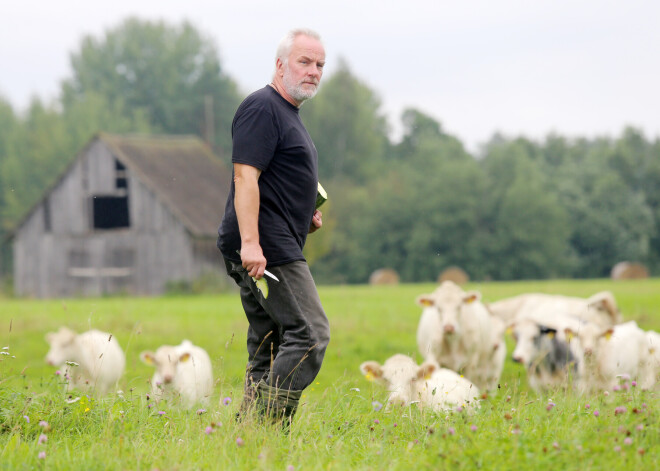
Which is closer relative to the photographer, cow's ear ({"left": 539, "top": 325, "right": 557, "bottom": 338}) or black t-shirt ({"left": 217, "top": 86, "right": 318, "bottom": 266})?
black t-shirt ({"left": 217, "top": 86, "right": 318, "bottom": 266})

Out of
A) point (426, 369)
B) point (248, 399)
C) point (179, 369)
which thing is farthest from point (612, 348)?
point (248, 399)

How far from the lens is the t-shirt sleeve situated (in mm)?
5371

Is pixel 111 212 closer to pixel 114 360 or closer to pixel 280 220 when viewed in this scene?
pixel 114 360

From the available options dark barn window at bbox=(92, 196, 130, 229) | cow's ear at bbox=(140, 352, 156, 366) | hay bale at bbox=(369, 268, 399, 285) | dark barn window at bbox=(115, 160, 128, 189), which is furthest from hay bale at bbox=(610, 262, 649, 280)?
cow's ear at bbox=(140, 352, 156, 366)

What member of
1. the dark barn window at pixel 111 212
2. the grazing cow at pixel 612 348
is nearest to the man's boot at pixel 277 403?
the grazing cow at pixel 612 348

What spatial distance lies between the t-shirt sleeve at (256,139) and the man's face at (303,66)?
290 millimetres

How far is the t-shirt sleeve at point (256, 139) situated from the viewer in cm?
537

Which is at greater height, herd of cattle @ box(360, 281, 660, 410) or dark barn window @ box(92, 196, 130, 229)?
dark barn window @ box(92, 196, 130, 229)

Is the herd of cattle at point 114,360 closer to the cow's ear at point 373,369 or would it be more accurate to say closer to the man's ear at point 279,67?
the cow's ear at point 373,369

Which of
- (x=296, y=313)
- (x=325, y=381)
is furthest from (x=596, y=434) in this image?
(x=325, y=381)

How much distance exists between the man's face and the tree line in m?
49.8

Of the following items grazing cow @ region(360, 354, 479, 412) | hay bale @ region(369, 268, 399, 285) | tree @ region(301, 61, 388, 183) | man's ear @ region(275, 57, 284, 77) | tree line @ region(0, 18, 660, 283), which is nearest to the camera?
man's ear @ region(275, 57, 284, 77)

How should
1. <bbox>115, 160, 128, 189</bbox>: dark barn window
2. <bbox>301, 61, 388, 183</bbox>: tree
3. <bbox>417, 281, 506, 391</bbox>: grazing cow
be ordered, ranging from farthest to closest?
<bbox>301, 61, 388, 183</bbox>: tree, <bbox>115, 160, 128, 189</bbox>: dark barn window, <bbox>417, 281, 506, 391</bbox>: grazing cow

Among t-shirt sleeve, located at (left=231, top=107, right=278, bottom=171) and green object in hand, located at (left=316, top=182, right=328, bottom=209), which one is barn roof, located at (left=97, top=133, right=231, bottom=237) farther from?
t-shirt sleeve, located at (left=231, top=107, right=278, bottom=171)
